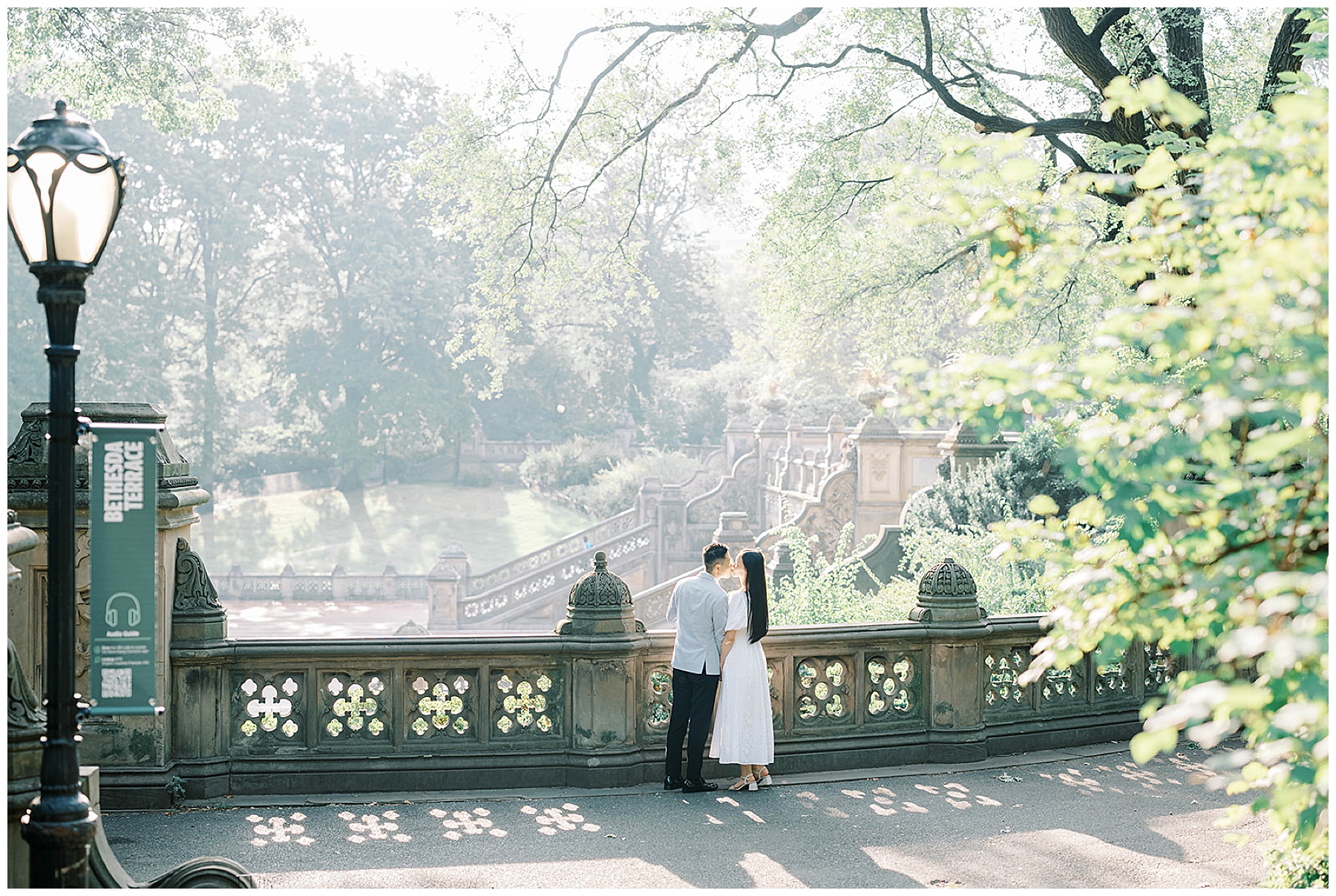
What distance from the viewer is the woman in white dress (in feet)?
22.4

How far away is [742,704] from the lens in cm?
685

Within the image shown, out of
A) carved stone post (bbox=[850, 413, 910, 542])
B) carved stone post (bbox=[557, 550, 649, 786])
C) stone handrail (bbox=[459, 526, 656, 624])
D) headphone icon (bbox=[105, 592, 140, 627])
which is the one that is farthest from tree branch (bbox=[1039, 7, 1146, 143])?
stone handrail (bbox=[459, 526, 656, 624])

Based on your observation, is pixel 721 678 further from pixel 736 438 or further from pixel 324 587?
pixel 736 438

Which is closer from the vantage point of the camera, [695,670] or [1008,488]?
[695,670]

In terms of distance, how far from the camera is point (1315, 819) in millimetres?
2863

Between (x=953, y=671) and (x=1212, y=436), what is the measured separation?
5135 mm

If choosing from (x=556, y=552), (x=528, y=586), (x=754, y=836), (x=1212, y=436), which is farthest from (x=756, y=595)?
(x=556, y=552)

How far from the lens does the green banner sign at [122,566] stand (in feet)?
16.6

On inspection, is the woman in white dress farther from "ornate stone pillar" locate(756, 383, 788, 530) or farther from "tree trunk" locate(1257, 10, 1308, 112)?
"ornate stone pillar" locate(756, 383, 788, 530)

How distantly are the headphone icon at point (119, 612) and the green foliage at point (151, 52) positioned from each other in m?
10.4

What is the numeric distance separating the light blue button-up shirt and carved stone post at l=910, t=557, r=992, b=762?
5.32 ft

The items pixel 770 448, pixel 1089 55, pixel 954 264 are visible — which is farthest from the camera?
pixel 770 448

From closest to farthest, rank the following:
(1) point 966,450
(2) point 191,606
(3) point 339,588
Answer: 1. (2) point 191,606
2. (1) point 966,450
3. (3) point 339,588

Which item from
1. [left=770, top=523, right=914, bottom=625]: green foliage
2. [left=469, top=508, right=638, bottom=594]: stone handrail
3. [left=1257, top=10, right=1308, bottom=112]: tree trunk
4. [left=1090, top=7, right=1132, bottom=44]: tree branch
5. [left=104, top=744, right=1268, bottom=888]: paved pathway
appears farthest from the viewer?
[left=469, top=508, right=638, bottom=594]: stone handrail
